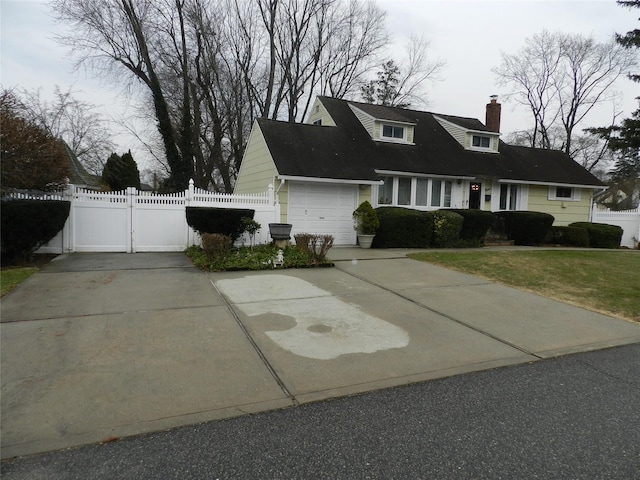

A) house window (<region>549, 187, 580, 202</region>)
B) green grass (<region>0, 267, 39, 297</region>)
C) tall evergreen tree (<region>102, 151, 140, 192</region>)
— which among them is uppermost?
tall evergreen tree (<region>102, 151, 140, 192</region>)

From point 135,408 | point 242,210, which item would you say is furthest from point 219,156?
point 135,408

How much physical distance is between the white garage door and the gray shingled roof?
0.62 meters

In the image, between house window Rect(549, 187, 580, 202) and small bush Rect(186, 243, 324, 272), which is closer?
small bush Rect(186, 243, 324, 272)

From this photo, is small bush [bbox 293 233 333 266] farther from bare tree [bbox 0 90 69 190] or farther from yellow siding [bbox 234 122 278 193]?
bare tree [bbox 0 90 69 190]

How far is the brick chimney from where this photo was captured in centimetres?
2155

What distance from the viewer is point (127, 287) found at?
A: 6.91 m

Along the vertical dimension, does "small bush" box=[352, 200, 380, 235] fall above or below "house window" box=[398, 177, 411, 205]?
below

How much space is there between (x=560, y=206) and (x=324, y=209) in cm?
1299

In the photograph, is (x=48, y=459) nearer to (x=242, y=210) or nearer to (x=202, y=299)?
(x=202, y=299)

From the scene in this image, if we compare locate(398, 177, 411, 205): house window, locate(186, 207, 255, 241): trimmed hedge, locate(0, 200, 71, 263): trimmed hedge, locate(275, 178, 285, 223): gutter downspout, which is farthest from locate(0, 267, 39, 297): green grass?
locate(398, 177, 411, 205): house window

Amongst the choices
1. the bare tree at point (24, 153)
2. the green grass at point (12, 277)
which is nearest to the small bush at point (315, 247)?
the green grass at point (12, 277)

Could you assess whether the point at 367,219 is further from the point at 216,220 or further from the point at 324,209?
the point at 216,220

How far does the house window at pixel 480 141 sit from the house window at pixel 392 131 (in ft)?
13.8

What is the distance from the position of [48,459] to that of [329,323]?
3.37 m
